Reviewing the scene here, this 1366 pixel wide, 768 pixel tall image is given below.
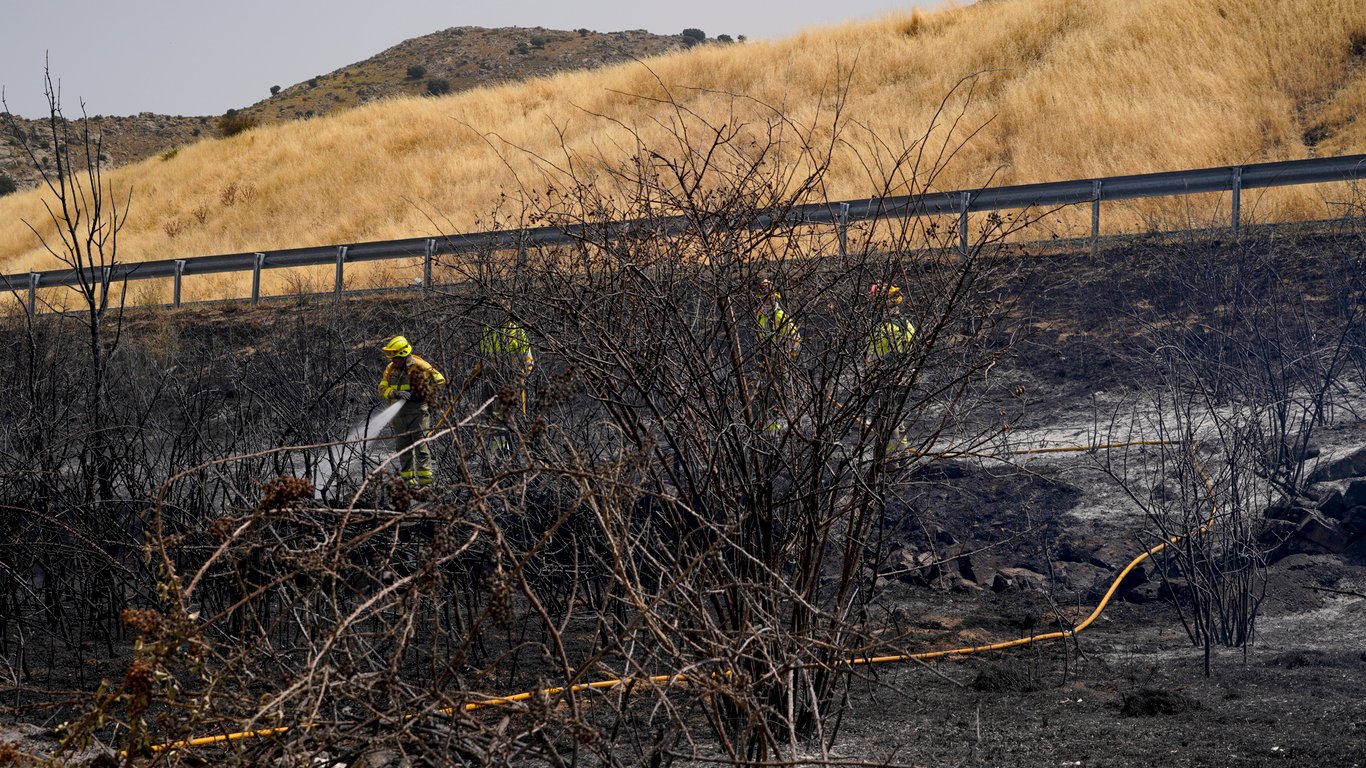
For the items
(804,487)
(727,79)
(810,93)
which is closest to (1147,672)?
(804,487)

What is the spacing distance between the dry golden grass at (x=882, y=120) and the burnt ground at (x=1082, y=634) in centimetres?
565

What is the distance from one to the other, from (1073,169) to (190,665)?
23.4m

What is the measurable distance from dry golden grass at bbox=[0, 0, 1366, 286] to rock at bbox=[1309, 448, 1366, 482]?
24.4 feet

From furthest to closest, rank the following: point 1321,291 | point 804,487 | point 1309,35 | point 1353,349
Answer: point 1309,35 → point 1321,291 → point 1353,349 → point 804,487

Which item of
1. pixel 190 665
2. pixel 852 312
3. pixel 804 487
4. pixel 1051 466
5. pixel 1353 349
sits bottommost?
pixel 1051 466

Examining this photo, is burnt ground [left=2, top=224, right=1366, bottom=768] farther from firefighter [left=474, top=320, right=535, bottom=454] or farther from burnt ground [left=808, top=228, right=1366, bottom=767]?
firefighter [left=474, top=320, right=535, bottom=454]

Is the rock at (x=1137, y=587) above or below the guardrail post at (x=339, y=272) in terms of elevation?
below

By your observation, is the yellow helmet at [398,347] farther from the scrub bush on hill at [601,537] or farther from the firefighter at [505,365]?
the firefighter at [505,365]

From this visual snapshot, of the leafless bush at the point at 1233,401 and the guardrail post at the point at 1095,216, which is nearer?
the leafless bush at the point at 1233,401

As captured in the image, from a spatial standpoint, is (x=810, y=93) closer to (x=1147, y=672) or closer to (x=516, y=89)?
(x=516, y=89)

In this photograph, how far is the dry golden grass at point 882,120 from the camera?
24422mm

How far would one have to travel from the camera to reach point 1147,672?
6652 mm

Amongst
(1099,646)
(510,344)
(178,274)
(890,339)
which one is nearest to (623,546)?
(890,339)

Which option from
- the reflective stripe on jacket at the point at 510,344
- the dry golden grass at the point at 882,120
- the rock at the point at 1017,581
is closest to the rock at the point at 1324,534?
the rock at the point at 1017,581
